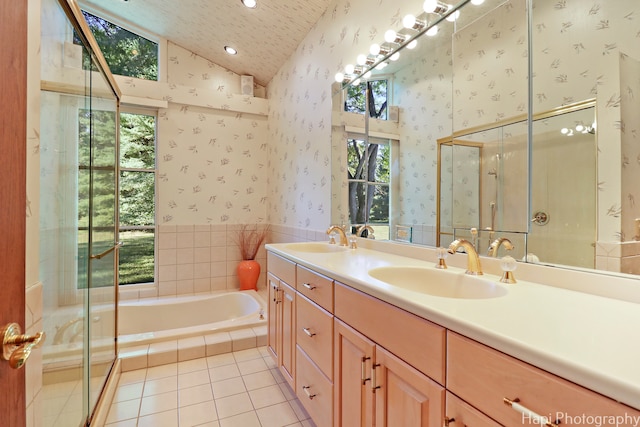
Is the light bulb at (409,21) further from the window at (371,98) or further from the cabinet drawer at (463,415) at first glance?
the cabinet drawer at (463,415)

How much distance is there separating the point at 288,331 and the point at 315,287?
49 cm

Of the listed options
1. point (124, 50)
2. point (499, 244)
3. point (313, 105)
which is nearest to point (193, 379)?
point (499, 244)

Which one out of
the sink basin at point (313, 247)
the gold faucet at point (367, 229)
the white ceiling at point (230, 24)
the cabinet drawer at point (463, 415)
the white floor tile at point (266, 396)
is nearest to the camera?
the cabinet drawer at point (463, 415)

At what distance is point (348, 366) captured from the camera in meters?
1.17

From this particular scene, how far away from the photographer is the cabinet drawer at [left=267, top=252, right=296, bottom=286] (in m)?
1.72

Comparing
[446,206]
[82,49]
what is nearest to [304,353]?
[446,206]

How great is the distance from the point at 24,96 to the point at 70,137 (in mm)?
822

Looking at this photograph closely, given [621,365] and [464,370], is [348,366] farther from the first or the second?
[621,365]

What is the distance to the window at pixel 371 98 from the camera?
1911 mm

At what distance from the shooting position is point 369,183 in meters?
2.08

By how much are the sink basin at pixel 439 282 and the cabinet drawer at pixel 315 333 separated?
0.31m

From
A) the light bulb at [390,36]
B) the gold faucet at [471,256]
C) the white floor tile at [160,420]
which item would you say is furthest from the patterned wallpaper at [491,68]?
the white floor tile at [160,420]

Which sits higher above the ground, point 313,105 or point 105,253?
point 313,105

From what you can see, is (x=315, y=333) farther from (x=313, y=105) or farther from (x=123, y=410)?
(x=313, y=105)
